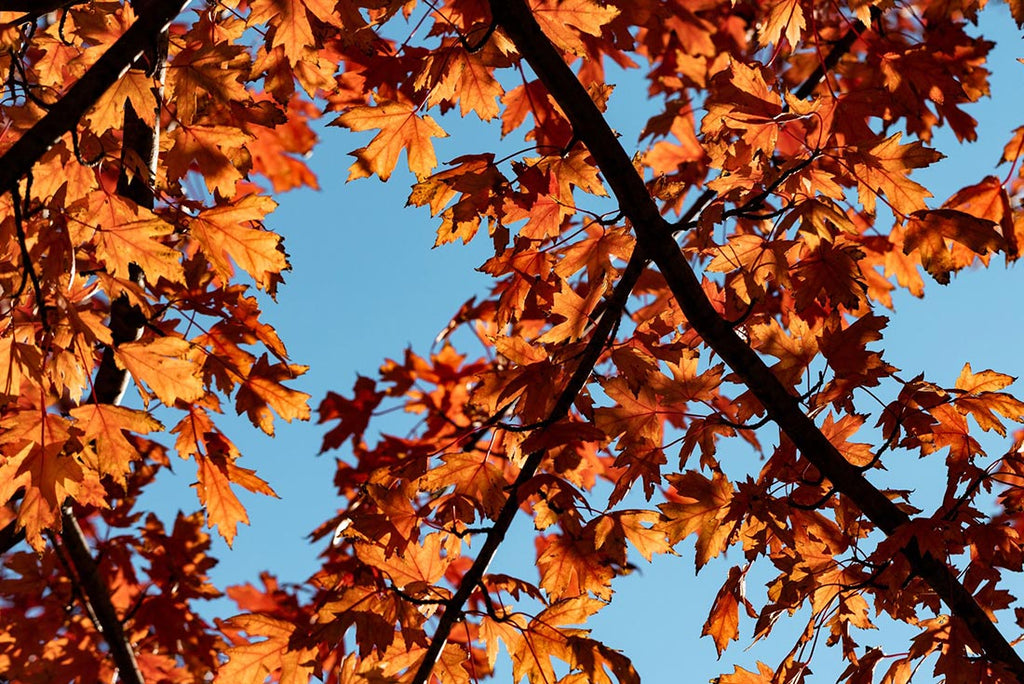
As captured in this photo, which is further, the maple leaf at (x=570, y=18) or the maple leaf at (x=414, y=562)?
the maple leaf at (x=414, y=562)

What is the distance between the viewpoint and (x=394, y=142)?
2340 millimetres

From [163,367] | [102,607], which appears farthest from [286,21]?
[102,607]

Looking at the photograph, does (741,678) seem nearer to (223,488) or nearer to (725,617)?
(725,617)

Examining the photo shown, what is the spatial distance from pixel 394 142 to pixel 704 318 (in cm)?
99

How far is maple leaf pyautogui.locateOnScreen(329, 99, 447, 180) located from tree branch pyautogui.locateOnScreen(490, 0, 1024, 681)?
0.53 metres

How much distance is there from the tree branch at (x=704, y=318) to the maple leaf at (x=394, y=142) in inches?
21.0

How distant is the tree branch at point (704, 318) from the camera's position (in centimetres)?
183

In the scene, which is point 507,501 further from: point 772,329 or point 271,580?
point 271,580

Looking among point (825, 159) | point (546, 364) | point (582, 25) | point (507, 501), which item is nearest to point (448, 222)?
point (546, 364)

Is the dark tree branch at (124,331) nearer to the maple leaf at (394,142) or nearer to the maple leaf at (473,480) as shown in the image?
the maple leaf at (394,142)

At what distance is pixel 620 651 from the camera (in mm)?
2084

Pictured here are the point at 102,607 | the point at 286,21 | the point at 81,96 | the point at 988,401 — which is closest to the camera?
the point at 81,96

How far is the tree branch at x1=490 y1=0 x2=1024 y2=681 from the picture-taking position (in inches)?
71.9

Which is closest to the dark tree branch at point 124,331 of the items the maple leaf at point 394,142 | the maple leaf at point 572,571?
the maple leaf at point 394,142
